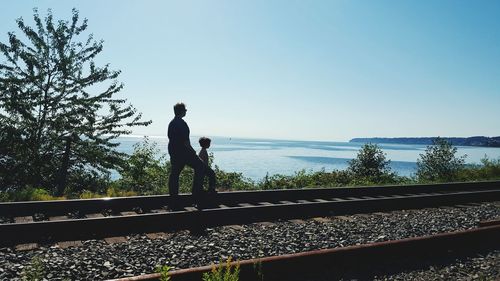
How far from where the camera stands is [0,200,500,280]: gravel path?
14.0ft

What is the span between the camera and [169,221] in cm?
604

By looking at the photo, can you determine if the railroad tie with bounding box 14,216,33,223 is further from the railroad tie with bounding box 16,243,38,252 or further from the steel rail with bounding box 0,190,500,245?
the railroad tie with bounding box 16,243,38,252

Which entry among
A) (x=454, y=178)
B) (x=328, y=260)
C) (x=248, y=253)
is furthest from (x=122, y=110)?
(x=454, y=178)

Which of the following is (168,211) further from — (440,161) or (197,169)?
(440,161)

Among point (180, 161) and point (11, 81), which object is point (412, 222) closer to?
point (180, 161)

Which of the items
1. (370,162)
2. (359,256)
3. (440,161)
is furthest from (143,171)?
(440,161)

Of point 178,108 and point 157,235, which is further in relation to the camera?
point 178,108

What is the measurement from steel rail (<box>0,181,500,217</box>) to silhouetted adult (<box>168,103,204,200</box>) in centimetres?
32

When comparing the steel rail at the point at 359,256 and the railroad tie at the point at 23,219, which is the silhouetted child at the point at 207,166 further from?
the steel rail at the point at 359,256

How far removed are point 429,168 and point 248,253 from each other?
18.5 meters

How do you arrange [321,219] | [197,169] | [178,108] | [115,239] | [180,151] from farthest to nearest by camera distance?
[197,169], [180,151], [178,108], [321,219], [115,239]

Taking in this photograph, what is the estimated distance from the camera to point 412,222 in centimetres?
734

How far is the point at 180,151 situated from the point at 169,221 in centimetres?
216

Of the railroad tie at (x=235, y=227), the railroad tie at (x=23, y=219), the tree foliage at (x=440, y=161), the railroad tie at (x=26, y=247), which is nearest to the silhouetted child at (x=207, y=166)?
the railroad tie at (x=235, y=227)
